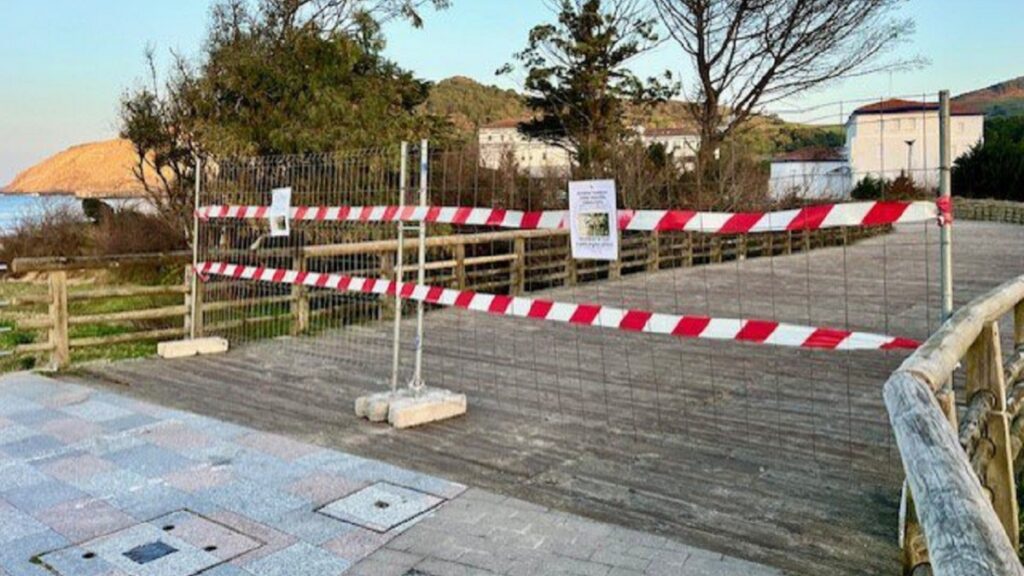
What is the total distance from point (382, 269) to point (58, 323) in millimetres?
2920

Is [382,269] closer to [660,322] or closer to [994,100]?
[660,322]

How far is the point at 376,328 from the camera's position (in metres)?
7.47

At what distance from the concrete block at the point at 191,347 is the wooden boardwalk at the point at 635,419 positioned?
0.18m

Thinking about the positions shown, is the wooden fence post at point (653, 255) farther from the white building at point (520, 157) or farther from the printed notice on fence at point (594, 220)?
the printed notice on fence at point (594, 220)

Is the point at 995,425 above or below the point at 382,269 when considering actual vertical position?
below

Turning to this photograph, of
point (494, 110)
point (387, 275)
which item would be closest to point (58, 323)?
point (387, 275)

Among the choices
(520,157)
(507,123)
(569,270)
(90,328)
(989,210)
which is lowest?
(90,328)

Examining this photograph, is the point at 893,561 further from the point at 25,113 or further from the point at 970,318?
the point at 25,113

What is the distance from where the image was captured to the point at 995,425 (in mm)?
2303

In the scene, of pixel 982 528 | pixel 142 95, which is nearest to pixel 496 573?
pixel 982 528

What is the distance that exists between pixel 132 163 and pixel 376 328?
813 centimetres

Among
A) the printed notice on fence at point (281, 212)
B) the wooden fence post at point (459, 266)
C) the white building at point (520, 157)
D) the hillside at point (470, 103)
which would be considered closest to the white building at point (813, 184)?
the white building at point (520, 157)

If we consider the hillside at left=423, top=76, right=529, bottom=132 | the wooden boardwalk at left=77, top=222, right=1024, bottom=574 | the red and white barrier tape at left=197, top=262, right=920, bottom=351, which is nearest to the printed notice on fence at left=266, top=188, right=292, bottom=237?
the red and white barrier tape at left=197, top=262, right=920, bottom=351

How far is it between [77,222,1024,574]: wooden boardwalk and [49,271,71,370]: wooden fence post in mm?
239
